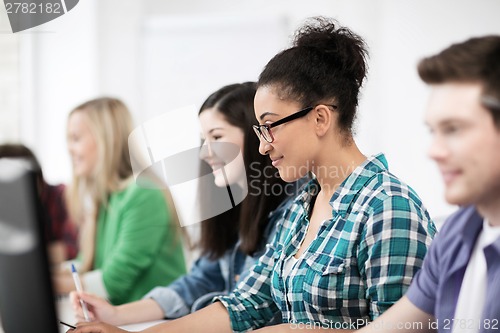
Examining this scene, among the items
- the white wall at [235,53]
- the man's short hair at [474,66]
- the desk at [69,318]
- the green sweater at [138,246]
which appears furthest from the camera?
the white wall at [235,53]

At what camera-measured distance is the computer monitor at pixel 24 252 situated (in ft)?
2.42

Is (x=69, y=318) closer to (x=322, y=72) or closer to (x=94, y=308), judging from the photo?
(x=94, y=308)

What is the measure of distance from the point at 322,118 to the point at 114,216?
1.20 meters

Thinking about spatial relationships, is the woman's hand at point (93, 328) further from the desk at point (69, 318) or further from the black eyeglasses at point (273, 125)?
the black eyeglasses at point (273, 125)

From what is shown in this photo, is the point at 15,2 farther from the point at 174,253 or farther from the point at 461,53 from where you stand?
the point at 461,53

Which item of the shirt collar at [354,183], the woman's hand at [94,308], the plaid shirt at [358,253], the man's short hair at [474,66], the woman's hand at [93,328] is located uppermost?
the man's short hair at [474,66]

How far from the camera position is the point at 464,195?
89cm

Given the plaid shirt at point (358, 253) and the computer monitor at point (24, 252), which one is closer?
the computer monitor at point (24, 252)

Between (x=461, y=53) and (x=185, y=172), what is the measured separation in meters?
1.48

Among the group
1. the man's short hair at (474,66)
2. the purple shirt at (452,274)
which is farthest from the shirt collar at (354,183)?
the man's short hair at (474,66)

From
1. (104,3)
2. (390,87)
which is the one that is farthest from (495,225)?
(104,3)

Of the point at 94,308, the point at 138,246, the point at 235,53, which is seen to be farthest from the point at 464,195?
the point at 235,53

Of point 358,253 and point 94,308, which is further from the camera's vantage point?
point 94,308

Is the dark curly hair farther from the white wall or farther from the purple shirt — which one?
the white wall
